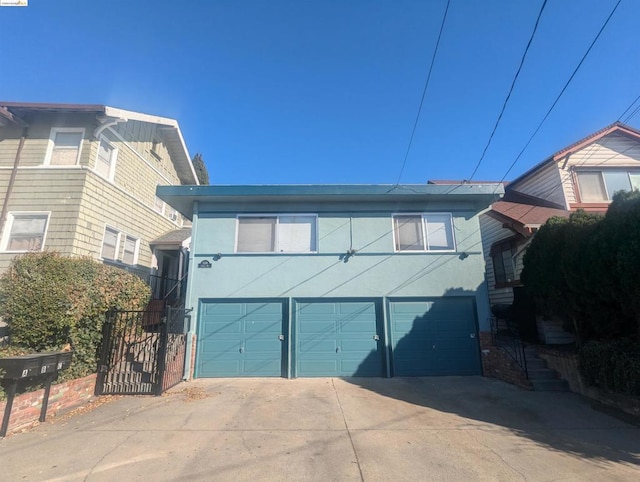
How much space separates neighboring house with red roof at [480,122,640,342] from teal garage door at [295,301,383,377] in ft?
19.7

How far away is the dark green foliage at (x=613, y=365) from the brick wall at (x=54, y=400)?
34.0 feet

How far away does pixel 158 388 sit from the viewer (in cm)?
707

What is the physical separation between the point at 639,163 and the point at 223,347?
54.5 feet

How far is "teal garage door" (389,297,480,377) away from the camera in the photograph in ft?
Answer: 29.2

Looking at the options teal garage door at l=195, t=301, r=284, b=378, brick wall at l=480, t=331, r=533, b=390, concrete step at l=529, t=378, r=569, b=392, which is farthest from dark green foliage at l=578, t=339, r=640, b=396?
teal garage door at l=195, t=301, r=284, b=378

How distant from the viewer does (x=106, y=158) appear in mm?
11508

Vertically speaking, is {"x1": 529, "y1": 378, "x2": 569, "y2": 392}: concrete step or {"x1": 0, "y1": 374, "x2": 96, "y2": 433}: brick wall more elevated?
{"x1": 0, "y1": 374, "x2": 96, "y2": 433}: brick wall

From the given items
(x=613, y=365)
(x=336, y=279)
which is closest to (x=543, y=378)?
(x=613, y=365)

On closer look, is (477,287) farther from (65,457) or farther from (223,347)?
(65,457)

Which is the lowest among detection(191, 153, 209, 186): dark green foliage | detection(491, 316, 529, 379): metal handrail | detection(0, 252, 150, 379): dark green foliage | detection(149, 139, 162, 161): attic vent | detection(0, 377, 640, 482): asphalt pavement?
detection(0, 377, 640, 482): asphalt pavement

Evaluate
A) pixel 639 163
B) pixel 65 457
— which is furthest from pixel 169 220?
pixel 639 163

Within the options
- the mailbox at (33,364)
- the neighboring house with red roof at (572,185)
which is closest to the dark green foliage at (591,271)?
the neighboring house with red roof at (572,185)

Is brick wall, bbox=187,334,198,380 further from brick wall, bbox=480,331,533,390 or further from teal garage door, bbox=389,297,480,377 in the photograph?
brick wall, bbox=480,331,533,390

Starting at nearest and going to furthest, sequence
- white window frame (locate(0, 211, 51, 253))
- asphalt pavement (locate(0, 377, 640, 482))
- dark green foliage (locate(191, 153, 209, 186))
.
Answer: asphalt pavement (locate(0, 377, 640, 482))
white window frame (locate(0, 211, 51, 253))
dark green foliage (locate(191, 153, 209, 186))
